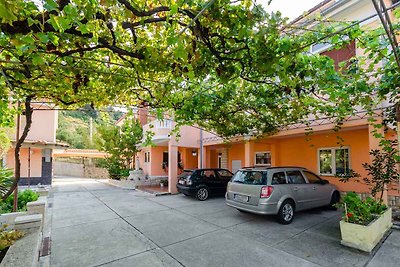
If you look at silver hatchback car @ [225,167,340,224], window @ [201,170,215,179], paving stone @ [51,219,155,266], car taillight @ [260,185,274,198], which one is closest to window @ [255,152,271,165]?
window @ [201,170,215,179]

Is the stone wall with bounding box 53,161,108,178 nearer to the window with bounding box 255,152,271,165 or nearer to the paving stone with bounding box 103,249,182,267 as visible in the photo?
the window with bounding box 255,152,271,165

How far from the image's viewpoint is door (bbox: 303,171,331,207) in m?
7.74

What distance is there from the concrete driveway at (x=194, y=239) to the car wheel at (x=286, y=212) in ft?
0.62

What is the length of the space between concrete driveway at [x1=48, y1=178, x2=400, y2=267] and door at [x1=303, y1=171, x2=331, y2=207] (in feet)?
1.50

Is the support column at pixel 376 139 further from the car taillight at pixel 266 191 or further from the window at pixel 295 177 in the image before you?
the car taillight at pixel 266 191

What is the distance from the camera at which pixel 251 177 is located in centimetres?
735

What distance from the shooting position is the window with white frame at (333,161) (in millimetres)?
9781

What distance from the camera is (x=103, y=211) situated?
883cm

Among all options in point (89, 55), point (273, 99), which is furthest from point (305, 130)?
point (89, 55)

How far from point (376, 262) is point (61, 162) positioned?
121ft

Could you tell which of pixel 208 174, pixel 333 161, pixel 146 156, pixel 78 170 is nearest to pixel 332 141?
pixel 333 161

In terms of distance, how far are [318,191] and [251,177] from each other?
2.62 m

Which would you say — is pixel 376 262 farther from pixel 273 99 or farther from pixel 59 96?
pixel 59 96

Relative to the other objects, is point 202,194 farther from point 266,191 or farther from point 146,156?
point 146,156
